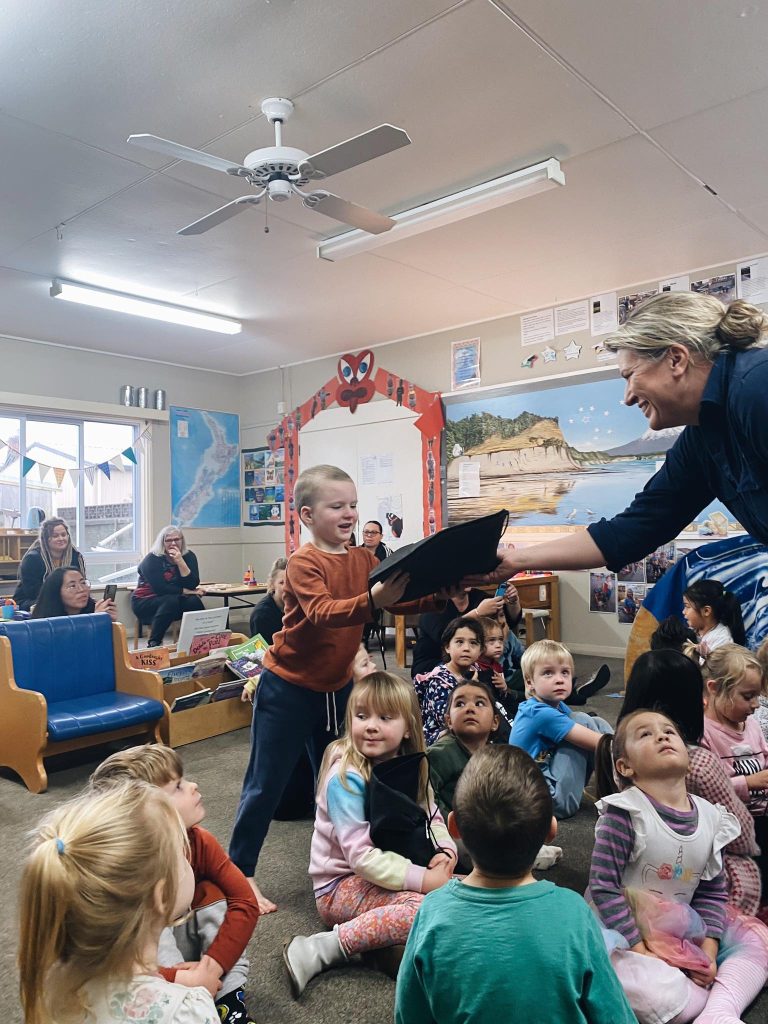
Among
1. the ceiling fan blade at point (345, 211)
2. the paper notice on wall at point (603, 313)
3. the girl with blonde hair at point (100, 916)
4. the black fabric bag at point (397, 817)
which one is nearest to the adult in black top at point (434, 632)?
the black fabric bag at point (397, 817)

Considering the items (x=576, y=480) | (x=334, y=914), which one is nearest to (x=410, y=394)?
(x=576, y=480)

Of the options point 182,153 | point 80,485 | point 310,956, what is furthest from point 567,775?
point 80,485

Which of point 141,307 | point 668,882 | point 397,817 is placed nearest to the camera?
point 668,882

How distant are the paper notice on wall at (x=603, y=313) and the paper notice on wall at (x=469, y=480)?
1.57 metres

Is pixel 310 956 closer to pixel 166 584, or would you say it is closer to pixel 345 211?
pixel 345 211

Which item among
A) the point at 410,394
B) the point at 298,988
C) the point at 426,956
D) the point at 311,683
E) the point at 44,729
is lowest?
the point at 298,988

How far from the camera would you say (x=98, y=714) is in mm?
3619

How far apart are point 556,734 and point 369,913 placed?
1.10m

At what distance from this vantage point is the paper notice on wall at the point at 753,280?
17.6ft

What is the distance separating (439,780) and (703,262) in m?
4.59

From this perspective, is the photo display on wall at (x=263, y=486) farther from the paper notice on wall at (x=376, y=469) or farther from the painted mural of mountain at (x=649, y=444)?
the painted mural of mountain at (x=649, y=444)

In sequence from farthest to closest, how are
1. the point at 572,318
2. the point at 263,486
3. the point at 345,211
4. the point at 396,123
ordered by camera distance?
the point at 263,486, the point at 572,318, the point at 345,211, the point at 396,123

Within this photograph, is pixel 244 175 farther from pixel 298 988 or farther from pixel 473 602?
pixel 298 988

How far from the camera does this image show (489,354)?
274 inches
